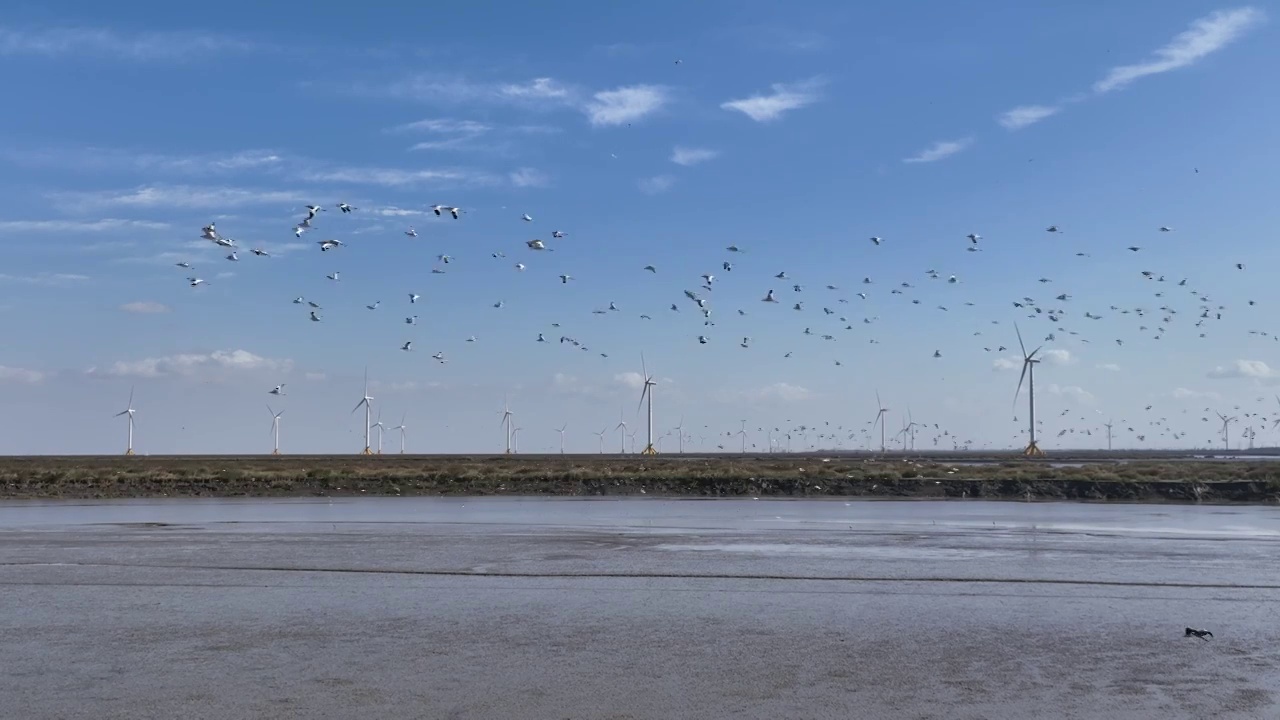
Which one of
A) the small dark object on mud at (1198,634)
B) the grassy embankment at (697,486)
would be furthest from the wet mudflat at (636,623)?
the grassy embankment at (697,486)

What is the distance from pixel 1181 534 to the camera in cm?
2812

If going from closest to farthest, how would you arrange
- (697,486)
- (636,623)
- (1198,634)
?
(1198,634)
(636,623)
(697,486)

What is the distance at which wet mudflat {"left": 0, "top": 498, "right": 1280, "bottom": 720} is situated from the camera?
1081 centimetres

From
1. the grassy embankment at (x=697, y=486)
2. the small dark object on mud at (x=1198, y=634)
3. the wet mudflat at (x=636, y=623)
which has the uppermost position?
the grassy embankment at (x=697, y=486)

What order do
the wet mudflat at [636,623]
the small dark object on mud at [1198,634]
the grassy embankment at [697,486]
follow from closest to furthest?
the wet mudflat at [636,623]
the small dark object on mud at [1198,634]
the grassy embankment at [697,486]

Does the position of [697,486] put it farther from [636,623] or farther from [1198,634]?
[1198,634]

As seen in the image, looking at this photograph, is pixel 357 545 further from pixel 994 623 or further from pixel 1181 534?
pixel 1181 534

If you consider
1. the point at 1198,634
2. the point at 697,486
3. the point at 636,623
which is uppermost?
the point at 697,486

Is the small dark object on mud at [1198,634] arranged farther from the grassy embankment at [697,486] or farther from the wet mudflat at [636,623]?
the grassy embankment at [697,486]

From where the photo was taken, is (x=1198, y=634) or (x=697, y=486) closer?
(x=1198, y=634)

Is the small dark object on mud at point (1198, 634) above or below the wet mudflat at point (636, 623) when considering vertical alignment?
below

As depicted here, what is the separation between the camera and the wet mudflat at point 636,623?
10.8 meters

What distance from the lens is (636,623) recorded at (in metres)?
14.8

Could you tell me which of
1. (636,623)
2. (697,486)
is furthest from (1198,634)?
(697,486)
